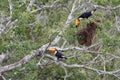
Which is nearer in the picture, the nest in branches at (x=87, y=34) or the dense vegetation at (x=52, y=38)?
the dense vegetation at (x=52, y=38)

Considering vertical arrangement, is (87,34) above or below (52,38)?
above

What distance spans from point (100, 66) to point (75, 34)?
237 centimetres

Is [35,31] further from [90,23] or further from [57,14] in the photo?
[57,14]

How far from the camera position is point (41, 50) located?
23.0ft

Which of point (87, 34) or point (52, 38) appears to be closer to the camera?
point (87, 34)

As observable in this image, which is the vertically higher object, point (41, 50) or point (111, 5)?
point (111, 5)

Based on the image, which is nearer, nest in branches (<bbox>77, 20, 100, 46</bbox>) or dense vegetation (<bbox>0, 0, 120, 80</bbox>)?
dense vegetation (<bbox>0, 0, 120, 80</bbox>)

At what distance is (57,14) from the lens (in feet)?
31.7

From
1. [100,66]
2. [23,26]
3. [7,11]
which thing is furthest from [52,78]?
[23,26]

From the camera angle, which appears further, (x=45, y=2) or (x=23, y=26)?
(x=45, y=2)

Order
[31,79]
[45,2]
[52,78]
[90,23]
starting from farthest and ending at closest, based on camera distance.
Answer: [45,2] → [52,78] → [31,79] → [90,23]

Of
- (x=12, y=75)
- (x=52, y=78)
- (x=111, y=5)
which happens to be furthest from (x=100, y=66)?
(x=12, y=75)

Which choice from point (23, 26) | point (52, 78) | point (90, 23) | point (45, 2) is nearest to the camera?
point (23, 26)

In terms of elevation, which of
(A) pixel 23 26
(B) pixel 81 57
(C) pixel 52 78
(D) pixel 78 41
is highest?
(A) pixel 23 26
